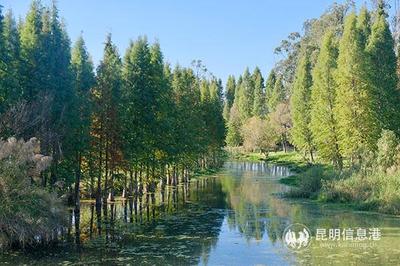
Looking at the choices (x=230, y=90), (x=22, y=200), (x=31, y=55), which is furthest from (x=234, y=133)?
(x=22, y=200)

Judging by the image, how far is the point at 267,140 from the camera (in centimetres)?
9594

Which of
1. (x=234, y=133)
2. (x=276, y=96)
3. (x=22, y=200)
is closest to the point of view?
(x=22, y=200)

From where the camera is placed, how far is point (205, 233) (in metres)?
24.8

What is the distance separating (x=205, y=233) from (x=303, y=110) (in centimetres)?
4549

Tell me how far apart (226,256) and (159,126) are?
2046 centimetres

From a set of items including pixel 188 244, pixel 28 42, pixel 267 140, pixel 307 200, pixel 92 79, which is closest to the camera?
pixel 188 244

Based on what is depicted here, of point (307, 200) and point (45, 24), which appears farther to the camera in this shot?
point (307, 200)

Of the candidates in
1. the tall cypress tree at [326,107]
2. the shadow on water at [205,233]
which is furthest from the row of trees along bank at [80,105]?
the tall cypress tree at [326,107]

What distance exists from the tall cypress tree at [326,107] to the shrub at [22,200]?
31.3m

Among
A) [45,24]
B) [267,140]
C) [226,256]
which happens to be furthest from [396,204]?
[267,140]

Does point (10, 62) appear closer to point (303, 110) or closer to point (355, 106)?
point (355, 106)

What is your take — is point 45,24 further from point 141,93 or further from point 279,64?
point 279,64

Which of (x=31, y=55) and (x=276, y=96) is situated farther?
(x=276, y=96)

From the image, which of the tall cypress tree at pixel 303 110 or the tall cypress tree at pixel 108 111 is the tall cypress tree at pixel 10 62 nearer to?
the tall cypress tree at pixel 108 111
